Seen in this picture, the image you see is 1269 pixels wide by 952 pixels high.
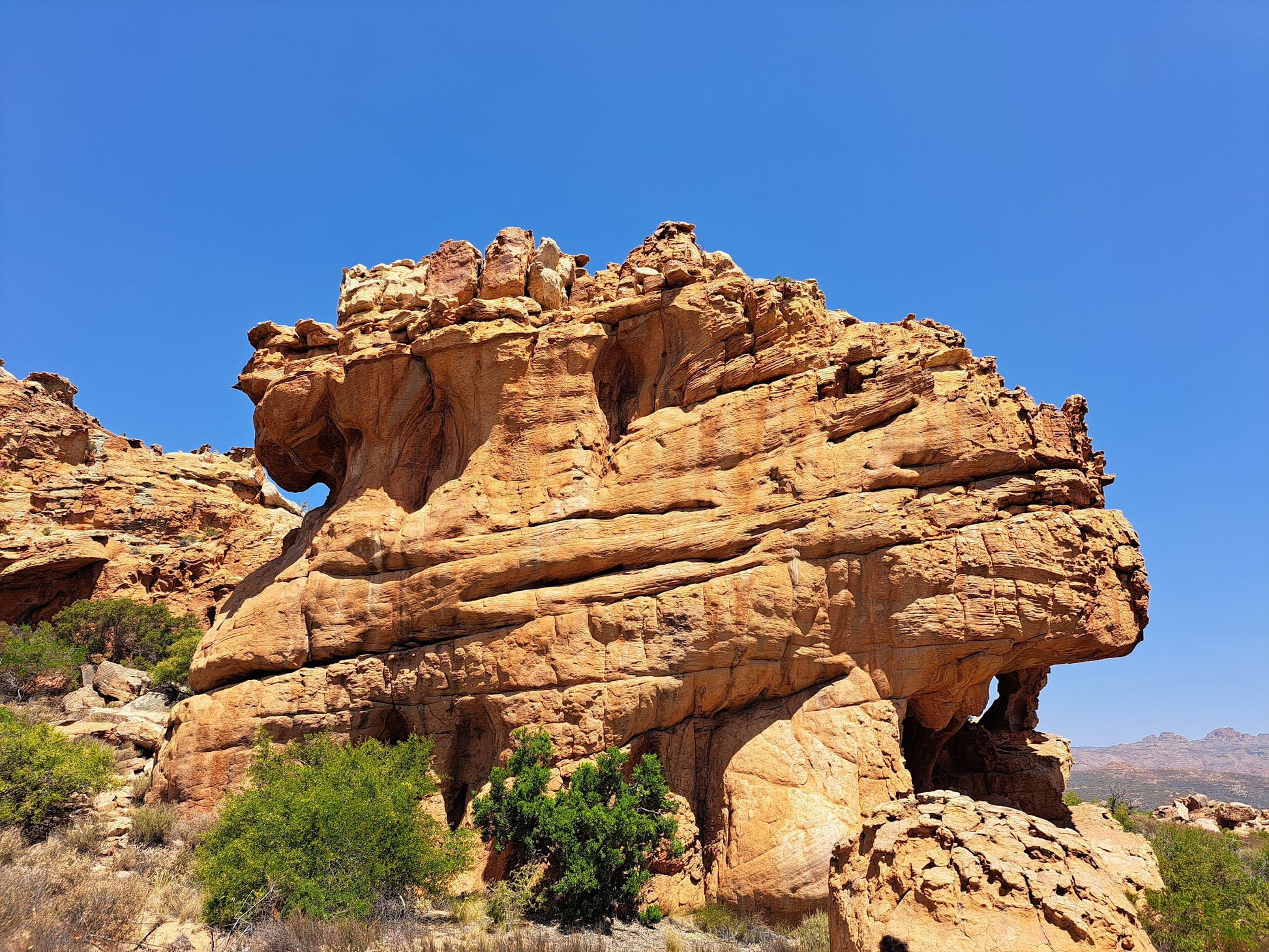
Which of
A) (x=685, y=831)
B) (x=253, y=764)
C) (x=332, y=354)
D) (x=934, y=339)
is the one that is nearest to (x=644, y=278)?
(x=934, y=339)

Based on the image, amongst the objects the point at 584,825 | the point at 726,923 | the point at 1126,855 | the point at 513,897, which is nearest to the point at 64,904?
the point at 513,897

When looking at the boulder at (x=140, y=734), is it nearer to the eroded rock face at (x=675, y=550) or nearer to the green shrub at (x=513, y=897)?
the eroded rock face at (x=675, y=550)

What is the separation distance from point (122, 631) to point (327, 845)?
2404 centimetres

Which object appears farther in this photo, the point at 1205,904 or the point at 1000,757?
the point at 1000,757

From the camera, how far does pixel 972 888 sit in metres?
7.78

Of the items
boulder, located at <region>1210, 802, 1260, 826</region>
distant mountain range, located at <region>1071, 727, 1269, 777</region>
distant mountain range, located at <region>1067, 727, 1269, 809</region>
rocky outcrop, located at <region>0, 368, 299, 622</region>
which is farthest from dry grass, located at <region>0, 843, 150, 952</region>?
distant mountain range, located at <region>1071, 727, 1269, 777</region>

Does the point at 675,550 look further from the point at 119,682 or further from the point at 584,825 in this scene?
the point at 119,682

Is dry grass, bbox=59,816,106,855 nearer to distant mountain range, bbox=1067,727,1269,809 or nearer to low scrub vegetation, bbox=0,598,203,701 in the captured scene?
low scrub vegetation, bbox=0,598,203,701

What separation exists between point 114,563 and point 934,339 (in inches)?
1373

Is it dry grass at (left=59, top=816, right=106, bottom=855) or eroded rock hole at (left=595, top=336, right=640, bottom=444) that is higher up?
eroded rock hole at (left=595, top=336, right=640, bottom=444)

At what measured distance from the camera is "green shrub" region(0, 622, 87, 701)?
2719cm

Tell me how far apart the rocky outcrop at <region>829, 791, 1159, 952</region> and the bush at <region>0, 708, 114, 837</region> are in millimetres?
16106

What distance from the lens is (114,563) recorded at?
114ft

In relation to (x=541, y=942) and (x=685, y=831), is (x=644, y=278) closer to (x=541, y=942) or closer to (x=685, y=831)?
(x=685, y=831)
